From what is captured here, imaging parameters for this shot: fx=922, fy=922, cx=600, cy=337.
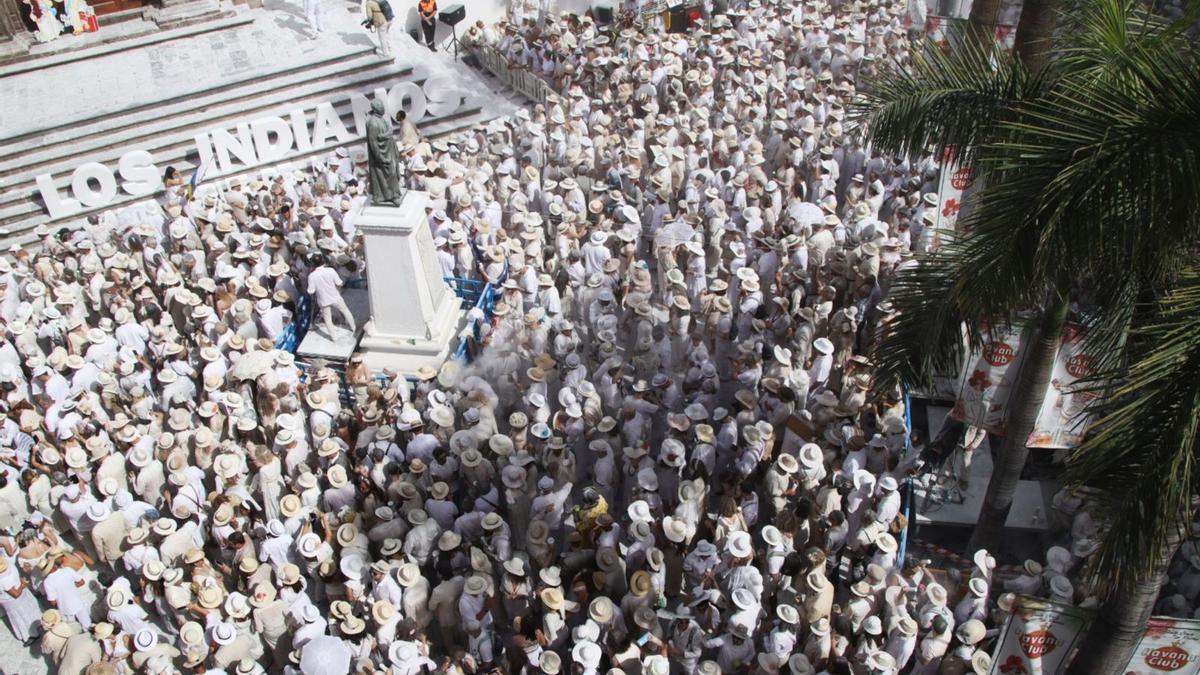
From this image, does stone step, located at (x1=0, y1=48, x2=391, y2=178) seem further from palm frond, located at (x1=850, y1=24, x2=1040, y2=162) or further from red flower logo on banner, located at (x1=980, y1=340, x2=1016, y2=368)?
red flower logo on banner, located at (x1=980, y1=340, x2=1016, y2=368)

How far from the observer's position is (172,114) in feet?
59.0

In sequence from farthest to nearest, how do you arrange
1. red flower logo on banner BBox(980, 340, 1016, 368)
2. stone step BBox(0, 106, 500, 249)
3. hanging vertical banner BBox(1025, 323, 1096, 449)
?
stone step BBox(0, 106, 500, 249), red flower logo on banner BBox(980, 340, 1016, 368), hanging vertical banner BBox(1025, 323, 1096, 449)

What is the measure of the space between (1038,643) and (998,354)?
2969 mm

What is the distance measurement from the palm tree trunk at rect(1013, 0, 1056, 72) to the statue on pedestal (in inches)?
268

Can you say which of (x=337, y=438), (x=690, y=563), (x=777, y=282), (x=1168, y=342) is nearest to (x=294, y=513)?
(x=337, y=438)

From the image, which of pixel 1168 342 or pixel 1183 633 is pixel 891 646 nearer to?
pixel 1183 633

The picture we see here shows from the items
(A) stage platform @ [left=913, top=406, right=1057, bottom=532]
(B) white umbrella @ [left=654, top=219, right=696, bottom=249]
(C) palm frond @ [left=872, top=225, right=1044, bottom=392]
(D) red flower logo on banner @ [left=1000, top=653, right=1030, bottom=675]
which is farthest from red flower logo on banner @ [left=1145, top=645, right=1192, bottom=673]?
(B) white umbrella @ [left=654, top=219, right=696, bottom=249]

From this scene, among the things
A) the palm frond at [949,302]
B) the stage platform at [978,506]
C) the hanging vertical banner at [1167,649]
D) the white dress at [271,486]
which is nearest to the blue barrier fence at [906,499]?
the stage platform at [978,506]

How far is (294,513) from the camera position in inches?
343

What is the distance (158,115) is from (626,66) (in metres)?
9.12

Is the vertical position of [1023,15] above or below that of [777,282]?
above

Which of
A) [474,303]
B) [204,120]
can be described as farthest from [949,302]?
[204,120]

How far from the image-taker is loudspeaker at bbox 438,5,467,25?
21578 millimetres

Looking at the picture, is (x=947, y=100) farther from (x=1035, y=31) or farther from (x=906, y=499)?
(x=906, y=499)
